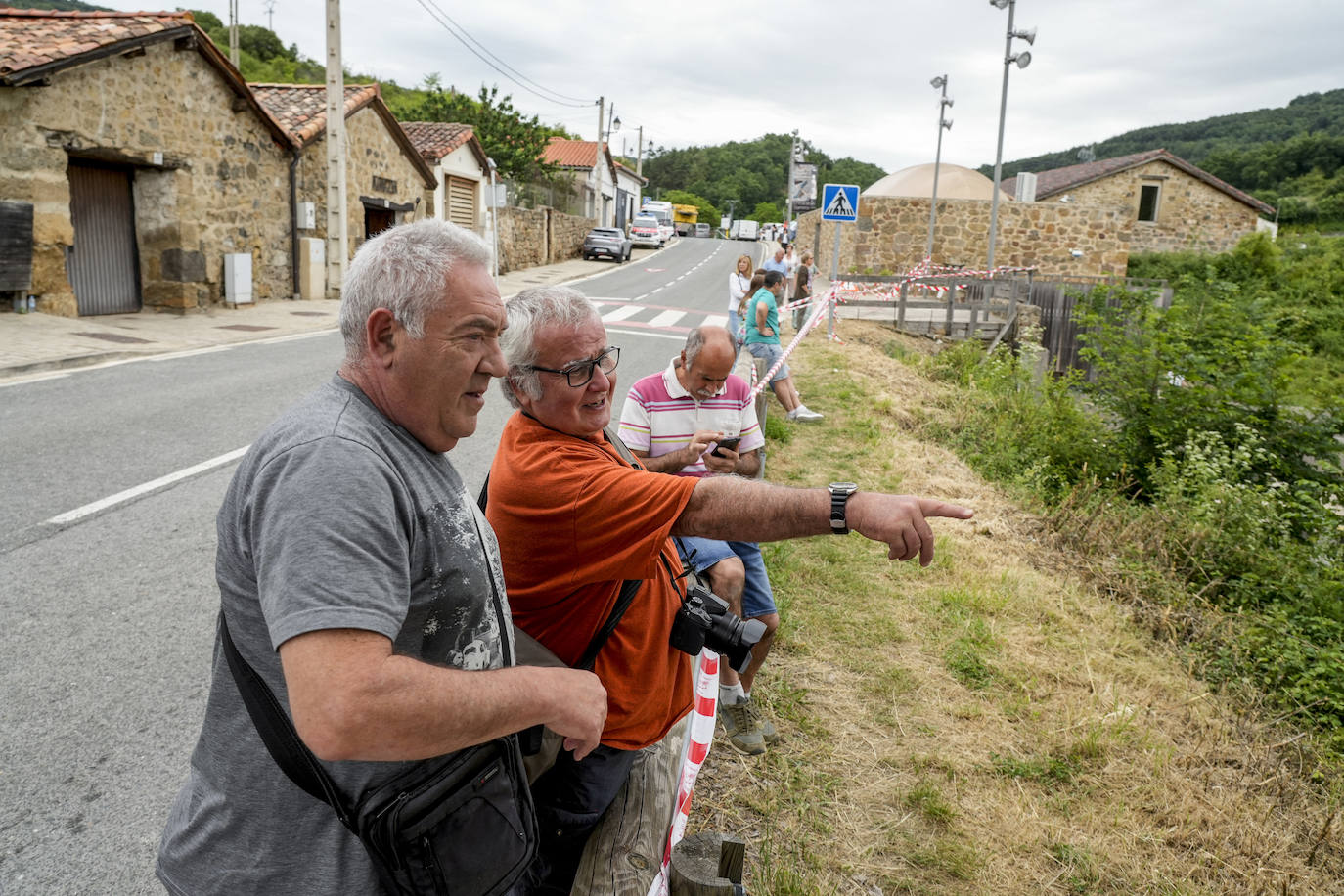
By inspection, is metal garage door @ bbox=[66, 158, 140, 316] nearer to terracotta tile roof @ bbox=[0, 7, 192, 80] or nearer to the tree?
terracotta tile roof @ bbox=[0, 7, 192, 80]

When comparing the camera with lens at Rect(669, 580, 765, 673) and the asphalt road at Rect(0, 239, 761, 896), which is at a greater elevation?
the camera with lens at Rect(669, 580, 765, 673)

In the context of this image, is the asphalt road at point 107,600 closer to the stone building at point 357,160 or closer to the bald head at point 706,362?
the bald head at point 706,362

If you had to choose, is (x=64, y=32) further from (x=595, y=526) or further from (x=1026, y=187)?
(x=1026, y=187)

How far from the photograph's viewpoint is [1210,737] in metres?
3.98

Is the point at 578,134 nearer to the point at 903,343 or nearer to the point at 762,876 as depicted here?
the point at 903,343

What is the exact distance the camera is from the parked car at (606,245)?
37.3m

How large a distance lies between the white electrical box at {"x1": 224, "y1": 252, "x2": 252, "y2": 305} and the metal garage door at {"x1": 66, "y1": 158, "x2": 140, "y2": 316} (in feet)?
5.15

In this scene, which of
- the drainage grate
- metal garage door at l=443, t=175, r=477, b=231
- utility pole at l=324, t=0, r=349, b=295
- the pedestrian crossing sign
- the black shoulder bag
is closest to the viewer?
the black shoulder bag

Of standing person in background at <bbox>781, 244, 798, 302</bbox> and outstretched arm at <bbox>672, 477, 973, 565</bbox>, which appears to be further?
standing person in background at <bbox>781, 244, 798, 302</bbox>

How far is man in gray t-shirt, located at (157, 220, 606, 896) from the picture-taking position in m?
1.14

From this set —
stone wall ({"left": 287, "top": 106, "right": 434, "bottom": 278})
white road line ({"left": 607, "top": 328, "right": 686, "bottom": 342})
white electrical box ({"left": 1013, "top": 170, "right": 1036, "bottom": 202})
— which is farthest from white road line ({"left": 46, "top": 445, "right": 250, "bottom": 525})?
white electrical box ({"left": 1013, "top": 170, "right": 1036, "bottom": 202})

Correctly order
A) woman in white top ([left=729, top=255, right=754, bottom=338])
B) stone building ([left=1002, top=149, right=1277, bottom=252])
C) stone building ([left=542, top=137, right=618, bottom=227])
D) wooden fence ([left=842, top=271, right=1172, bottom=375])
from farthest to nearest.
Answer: stone building ([left=542, top=137, right=618, bottom=227]) → stone building ([left=1002, top=149, right=1277, bottom=252]) → wooden fence ([left=842, top=271, right=1172, bottom=375]) → woman in white top ([left=729, top=255, right=754, bottom=338])

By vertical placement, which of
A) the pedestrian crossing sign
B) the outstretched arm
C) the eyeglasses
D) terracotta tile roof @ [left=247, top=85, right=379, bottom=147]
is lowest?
the outstretched arm

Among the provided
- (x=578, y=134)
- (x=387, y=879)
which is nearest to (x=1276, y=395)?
(x=387, y=879)
